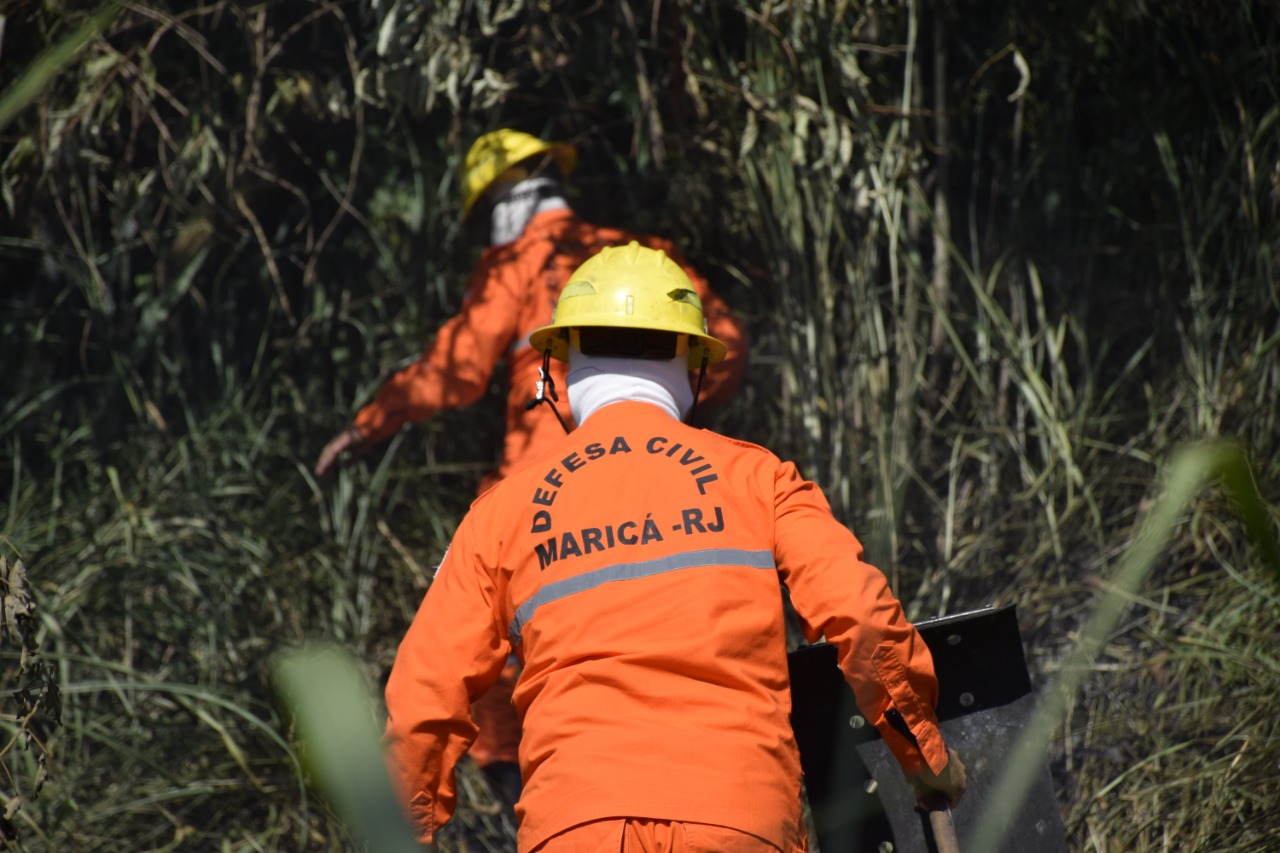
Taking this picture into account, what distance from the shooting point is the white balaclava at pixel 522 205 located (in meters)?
3.78

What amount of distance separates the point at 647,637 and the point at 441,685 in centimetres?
43

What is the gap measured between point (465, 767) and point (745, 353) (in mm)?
1662

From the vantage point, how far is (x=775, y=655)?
2055mm

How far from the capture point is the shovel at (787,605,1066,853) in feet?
7.95

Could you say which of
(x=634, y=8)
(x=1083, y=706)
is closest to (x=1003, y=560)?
(x=1083, y=706)

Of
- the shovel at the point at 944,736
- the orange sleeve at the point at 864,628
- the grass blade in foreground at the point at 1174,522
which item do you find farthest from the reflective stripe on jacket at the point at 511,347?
the grass blade in foreground at the point at 1174,522

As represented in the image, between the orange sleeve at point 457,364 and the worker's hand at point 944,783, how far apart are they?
1.91 m

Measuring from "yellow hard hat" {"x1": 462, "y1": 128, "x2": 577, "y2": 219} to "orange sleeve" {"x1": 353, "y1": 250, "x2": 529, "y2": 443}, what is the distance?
0.44 m

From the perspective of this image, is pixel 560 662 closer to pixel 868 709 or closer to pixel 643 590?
pixel 643 590

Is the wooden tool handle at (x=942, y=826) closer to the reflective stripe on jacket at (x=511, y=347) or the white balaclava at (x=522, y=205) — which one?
the reflective stripe on jacket at (x=511, y=347)

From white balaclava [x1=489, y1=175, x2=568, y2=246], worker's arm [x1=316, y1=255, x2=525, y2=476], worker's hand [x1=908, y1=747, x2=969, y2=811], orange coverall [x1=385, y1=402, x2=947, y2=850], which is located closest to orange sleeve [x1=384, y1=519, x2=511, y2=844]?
orange coverall [x1=385, y1=402, x2=947, y2=850]

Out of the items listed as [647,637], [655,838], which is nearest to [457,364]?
[647,637]

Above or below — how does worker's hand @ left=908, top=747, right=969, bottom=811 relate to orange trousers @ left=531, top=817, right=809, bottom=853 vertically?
below

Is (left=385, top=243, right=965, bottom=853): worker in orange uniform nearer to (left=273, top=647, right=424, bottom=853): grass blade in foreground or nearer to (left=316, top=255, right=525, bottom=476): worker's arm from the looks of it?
(left=316, top=255, right=525, bottom=476): worker's arm
